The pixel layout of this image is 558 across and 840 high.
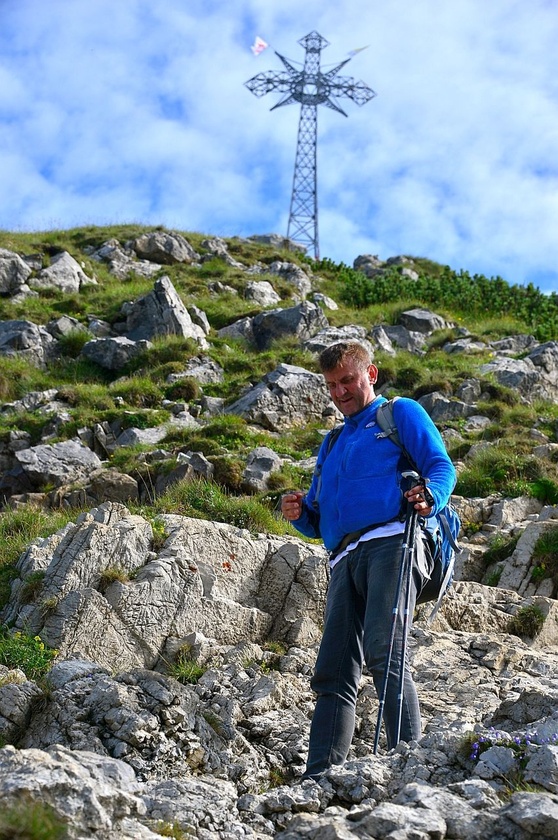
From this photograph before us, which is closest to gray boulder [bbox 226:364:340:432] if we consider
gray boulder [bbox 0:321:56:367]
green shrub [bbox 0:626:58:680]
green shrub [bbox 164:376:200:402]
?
green shrub [bbox 164:376:200:402]

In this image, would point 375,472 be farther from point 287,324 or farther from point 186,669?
point 287,324

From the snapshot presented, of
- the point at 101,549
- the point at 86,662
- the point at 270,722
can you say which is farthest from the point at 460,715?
the point at 101,549

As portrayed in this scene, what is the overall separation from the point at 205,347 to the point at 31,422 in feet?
16.0

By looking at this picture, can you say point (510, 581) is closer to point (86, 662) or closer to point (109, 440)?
point (86, 662)

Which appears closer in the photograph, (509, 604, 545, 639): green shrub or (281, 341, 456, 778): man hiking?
(281, 341, 456, 778): man hiking

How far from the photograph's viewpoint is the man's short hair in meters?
5.43

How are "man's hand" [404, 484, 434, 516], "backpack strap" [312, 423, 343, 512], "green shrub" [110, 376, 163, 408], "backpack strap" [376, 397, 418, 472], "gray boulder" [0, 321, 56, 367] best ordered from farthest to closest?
"gray boulder" [0, 321, 56, 367]
"green shrub" [110, 376, 163, 408]
"backpack strap" [312, 423, 343, 512]
"backpack strap" [376, 397, 418, 472]
"man's hand" [404, 484, 434, 516]

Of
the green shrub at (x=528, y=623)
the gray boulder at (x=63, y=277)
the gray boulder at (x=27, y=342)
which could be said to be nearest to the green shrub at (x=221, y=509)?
the green shrub at (x=528, y=623)

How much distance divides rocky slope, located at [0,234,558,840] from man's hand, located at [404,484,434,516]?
112 cm

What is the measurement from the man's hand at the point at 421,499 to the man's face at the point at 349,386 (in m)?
0.76

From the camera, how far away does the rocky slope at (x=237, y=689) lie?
3695 millimetres

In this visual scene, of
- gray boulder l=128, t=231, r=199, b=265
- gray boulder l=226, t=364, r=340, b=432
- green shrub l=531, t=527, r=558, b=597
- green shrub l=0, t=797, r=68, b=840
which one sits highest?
gray boulder l=128, t=231, r=199, b=265

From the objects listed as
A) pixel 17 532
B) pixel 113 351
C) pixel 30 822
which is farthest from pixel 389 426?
pixel 113 351

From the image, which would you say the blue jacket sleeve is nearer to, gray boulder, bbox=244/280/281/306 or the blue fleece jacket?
the blue fleece jacket
